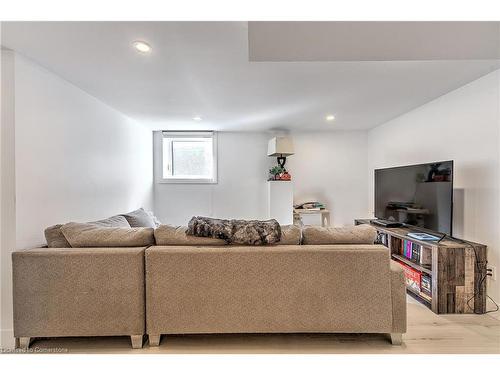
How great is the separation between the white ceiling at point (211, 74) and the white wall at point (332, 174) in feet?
3.88

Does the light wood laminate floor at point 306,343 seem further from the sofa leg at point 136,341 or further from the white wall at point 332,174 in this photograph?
the white wall at point 332,174

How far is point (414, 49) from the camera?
1.75 meters

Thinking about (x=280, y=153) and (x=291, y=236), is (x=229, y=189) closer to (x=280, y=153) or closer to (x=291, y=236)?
(x=280, y=153)

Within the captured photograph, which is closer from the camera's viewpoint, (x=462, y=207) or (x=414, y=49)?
(x=414, y=49)

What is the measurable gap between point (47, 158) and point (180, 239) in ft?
4.45

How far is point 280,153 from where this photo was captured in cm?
465

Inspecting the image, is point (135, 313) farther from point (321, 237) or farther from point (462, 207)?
point (462, 207)

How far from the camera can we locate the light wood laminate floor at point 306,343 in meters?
1.86

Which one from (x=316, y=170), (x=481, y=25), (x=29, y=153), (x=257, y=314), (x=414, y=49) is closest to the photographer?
(x=481, y=25)

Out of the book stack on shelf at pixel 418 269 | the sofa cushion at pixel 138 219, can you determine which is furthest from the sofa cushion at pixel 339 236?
the sofa cushion at pixel 138 219

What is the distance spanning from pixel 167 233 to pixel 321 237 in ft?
3.65

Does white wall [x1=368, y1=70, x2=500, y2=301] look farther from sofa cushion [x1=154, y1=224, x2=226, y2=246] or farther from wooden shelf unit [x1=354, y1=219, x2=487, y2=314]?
sofa cushion [x1=154, y1=224, x2=226, y2=246]

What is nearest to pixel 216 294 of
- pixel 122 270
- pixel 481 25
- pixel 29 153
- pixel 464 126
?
pixel 122 270

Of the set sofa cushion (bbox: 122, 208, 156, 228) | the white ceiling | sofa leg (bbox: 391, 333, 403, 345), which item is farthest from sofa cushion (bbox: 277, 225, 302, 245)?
sofa cushion (bbox: 122, 208, 156, 228)
